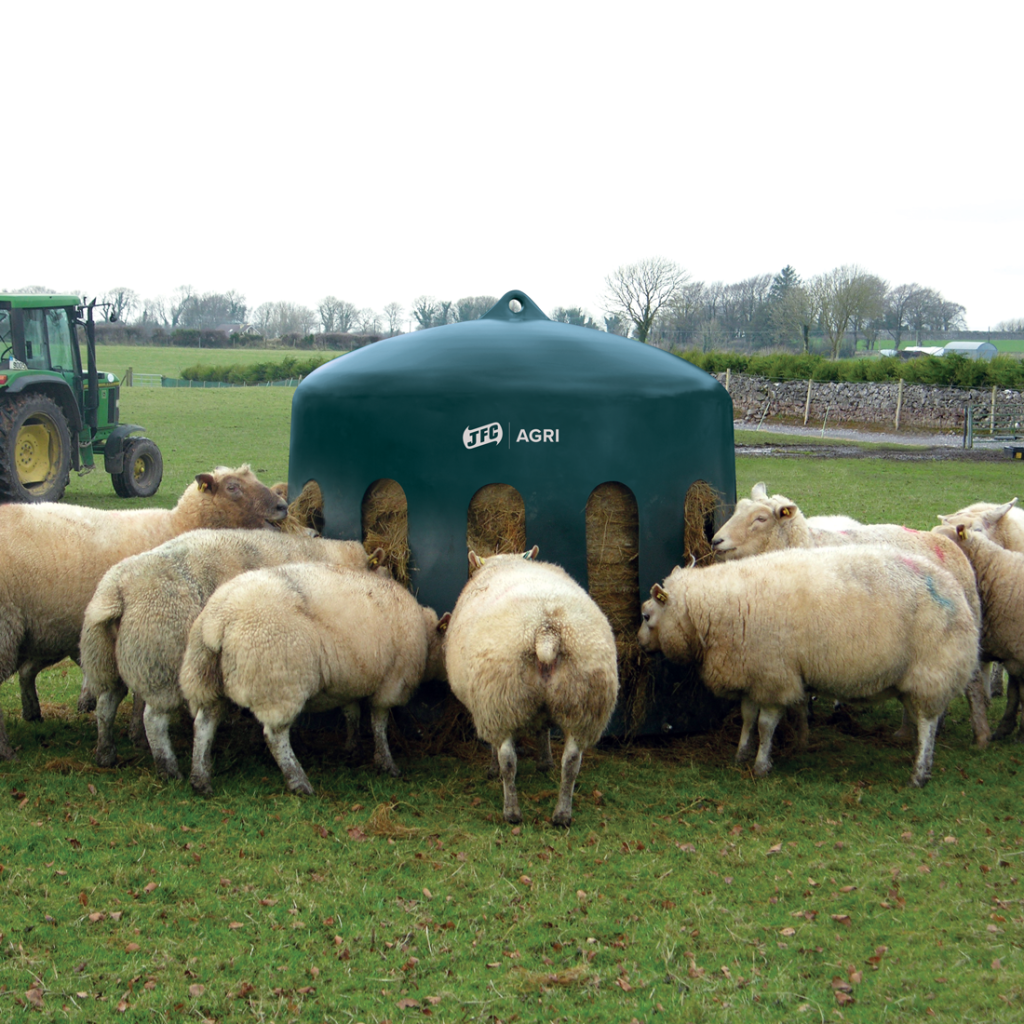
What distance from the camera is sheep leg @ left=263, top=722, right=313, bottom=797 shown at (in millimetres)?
6538

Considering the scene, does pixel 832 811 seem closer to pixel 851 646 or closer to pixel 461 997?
pixel 851 646

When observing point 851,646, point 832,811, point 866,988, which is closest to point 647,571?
point 851,646

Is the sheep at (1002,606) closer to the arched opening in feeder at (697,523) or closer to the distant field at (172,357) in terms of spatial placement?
the arched opening in feeder at (697,523)

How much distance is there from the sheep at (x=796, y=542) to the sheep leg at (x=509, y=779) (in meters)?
2.78

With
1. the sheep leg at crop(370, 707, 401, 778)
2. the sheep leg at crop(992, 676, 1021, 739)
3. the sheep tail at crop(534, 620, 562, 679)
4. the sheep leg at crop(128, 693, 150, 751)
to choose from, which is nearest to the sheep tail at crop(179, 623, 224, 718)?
the sheep leg at crop(370, 707, 401, 778)

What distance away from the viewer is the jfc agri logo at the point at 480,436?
7.79 m

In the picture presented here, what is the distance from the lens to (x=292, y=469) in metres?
9.03

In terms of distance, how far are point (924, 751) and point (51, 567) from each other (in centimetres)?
651

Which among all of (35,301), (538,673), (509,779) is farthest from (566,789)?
(35,301)

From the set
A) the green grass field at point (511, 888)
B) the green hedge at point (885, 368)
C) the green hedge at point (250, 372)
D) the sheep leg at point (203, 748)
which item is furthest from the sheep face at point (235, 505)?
the green hedge at point (250, 372)

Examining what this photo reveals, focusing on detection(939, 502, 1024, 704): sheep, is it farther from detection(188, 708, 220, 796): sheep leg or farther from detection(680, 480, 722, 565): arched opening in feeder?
detection(188, 708, 220, 796): sheep leg

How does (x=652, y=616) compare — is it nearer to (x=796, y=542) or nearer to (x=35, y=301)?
(x=796, y=542)

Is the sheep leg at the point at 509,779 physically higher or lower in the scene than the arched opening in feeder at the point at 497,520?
lower

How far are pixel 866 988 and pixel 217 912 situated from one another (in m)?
3.16
